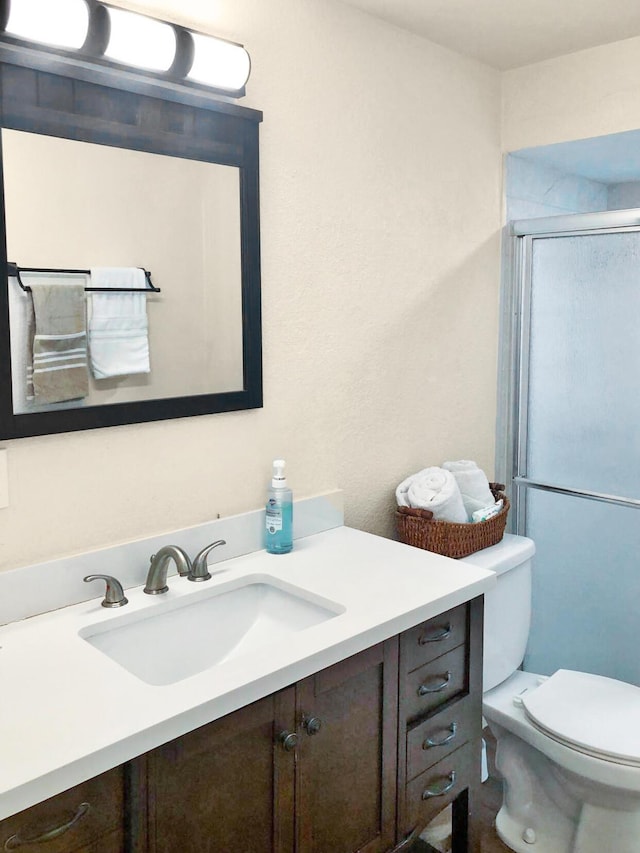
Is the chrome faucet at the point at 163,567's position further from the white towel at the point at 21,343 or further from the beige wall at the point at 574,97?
the beige wall at the point at 574,97

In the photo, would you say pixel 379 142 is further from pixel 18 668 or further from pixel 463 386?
pixel 18 668

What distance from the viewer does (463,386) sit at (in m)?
2.54

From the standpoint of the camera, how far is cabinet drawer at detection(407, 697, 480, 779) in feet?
5.37

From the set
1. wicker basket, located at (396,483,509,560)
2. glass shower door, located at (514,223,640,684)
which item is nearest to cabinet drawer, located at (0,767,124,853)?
wicker basket, located at (396,483,509,560)

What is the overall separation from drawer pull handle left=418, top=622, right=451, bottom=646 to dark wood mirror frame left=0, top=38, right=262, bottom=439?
0.66 metres

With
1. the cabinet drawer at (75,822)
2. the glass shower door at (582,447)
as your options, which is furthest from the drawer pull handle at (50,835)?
the glass shower door at (582,447)

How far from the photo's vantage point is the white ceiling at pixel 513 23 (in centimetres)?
201

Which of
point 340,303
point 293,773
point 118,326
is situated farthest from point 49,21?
point 293,773

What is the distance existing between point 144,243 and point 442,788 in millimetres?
1324

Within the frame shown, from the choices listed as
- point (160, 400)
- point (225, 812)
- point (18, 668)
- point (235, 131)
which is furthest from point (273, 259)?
point (225, 812)

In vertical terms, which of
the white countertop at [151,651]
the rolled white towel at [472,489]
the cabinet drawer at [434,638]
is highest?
the rolled white towel at [472,489]

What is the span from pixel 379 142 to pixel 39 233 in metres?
1.05

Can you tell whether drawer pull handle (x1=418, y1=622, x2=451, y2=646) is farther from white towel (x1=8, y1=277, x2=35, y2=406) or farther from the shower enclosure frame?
the shower enclosure frame

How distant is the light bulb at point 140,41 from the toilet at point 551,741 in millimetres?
→ 1433
